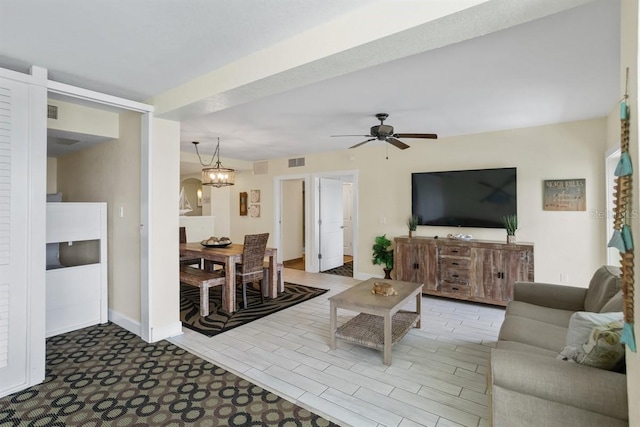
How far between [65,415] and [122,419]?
401mm

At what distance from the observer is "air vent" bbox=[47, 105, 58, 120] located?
3.18 metres

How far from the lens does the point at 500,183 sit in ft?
14.7

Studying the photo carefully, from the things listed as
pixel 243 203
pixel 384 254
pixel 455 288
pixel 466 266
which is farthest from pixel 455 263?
pixel 243 203

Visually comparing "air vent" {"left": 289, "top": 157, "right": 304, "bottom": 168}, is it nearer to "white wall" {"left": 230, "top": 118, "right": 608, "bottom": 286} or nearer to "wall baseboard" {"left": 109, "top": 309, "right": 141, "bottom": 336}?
"white wall" {"left": 230, "top": 118, "right": 608, "bottom": 286}

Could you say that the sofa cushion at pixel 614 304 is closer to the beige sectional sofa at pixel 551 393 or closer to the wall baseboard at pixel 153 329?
the beige sectional sofa at pixel 551 393

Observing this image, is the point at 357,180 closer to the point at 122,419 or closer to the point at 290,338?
the point at 290,338

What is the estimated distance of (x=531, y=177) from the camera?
4352 mm

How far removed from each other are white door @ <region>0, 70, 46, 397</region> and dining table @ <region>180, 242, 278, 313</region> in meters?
1.92

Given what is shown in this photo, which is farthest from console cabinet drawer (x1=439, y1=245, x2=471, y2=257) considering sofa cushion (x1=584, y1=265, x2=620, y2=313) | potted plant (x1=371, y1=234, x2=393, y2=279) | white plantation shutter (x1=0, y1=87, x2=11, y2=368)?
white plantation shutter (x1=0, y1=87, x2=11, y2=368)

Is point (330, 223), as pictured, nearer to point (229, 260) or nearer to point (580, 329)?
point (229, 260)

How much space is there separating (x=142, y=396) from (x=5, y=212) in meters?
1.67

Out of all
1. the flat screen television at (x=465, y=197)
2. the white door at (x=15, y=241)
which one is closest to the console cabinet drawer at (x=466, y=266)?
the flat screen television at (x=465, y=197)

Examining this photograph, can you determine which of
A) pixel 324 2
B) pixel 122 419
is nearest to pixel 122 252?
pixel 122 419

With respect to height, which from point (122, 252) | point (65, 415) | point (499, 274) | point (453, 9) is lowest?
point (65, 415)
